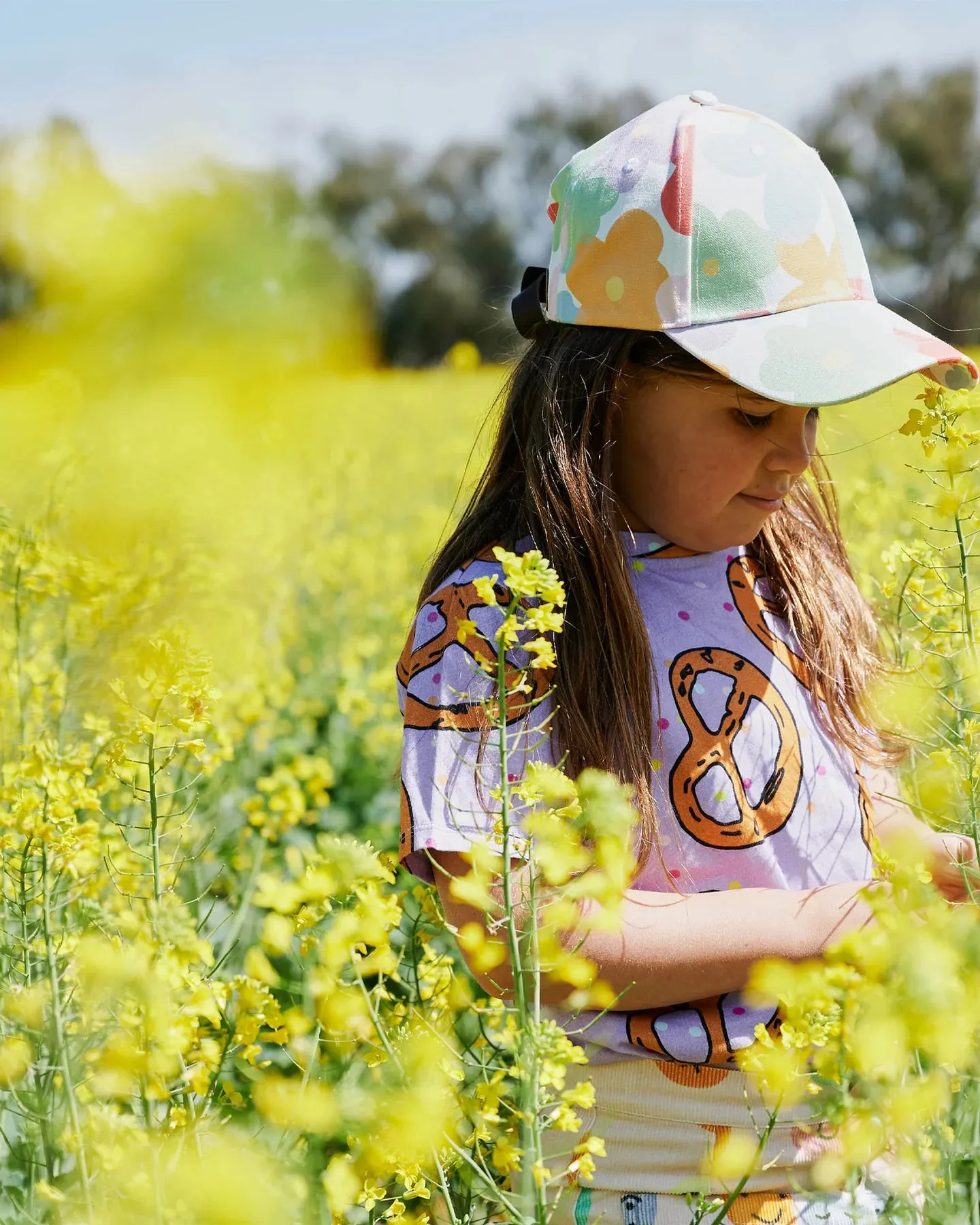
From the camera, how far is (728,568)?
4.55 ft

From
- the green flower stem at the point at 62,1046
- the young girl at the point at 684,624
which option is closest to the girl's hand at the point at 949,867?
the young girl at the point at 684,624

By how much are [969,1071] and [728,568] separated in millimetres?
637

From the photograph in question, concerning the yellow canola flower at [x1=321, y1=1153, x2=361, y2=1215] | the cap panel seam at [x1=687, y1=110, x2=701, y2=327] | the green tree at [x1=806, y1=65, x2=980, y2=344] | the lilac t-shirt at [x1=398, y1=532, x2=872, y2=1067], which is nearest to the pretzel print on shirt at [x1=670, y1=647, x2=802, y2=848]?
the lilac t-shirt at [x1=398, y1=532, x2=872, y2=1067]

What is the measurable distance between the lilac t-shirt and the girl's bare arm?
56 mm

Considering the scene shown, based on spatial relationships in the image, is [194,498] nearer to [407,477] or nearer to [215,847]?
[215,847]

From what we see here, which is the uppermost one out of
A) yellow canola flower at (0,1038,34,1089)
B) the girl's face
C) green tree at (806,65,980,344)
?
green tree at (806,65,980,344)

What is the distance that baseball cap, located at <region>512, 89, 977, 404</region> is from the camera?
1.18 m

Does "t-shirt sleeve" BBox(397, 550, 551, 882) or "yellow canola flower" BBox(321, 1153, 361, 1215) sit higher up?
"t-shirt sleeve" BBox(397, 550, 551, 882)

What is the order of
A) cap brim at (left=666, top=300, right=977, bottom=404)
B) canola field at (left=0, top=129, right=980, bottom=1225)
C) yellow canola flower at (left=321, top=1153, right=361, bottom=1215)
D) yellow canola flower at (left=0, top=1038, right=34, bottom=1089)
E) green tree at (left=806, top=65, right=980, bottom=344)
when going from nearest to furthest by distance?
1. canola field at (left=0, top=129, right=980, bottom=1225)
2. yellow canola flower at (left=321, top=1153, right=361, bottom=1215)
3. yellow canola flower at (left=0, top=1038, right=34, bottom=1089)
4. cap brim at (left=666, top=300, right=977, bottom=404)
5. green tree at (left=806, top=65, right=980, bottom=344)

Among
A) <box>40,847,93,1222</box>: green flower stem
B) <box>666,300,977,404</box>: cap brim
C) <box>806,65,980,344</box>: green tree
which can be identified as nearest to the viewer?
<box>40,847,93,1222</box>: green flower stem

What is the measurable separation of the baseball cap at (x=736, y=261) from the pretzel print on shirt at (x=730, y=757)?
0.97 ft

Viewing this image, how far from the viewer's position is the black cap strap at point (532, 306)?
1400 mm

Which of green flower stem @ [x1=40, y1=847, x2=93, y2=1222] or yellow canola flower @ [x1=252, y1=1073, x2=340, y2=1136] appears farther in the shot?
green flower stem @ [x1=40, y1=847, x2=93, y2=1222]

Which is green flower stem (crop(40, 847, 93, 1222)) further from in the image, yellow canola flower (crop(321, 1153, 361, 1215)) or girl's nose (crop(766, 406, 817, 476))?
girl's nose (crop(766, 406, 817, 476))
